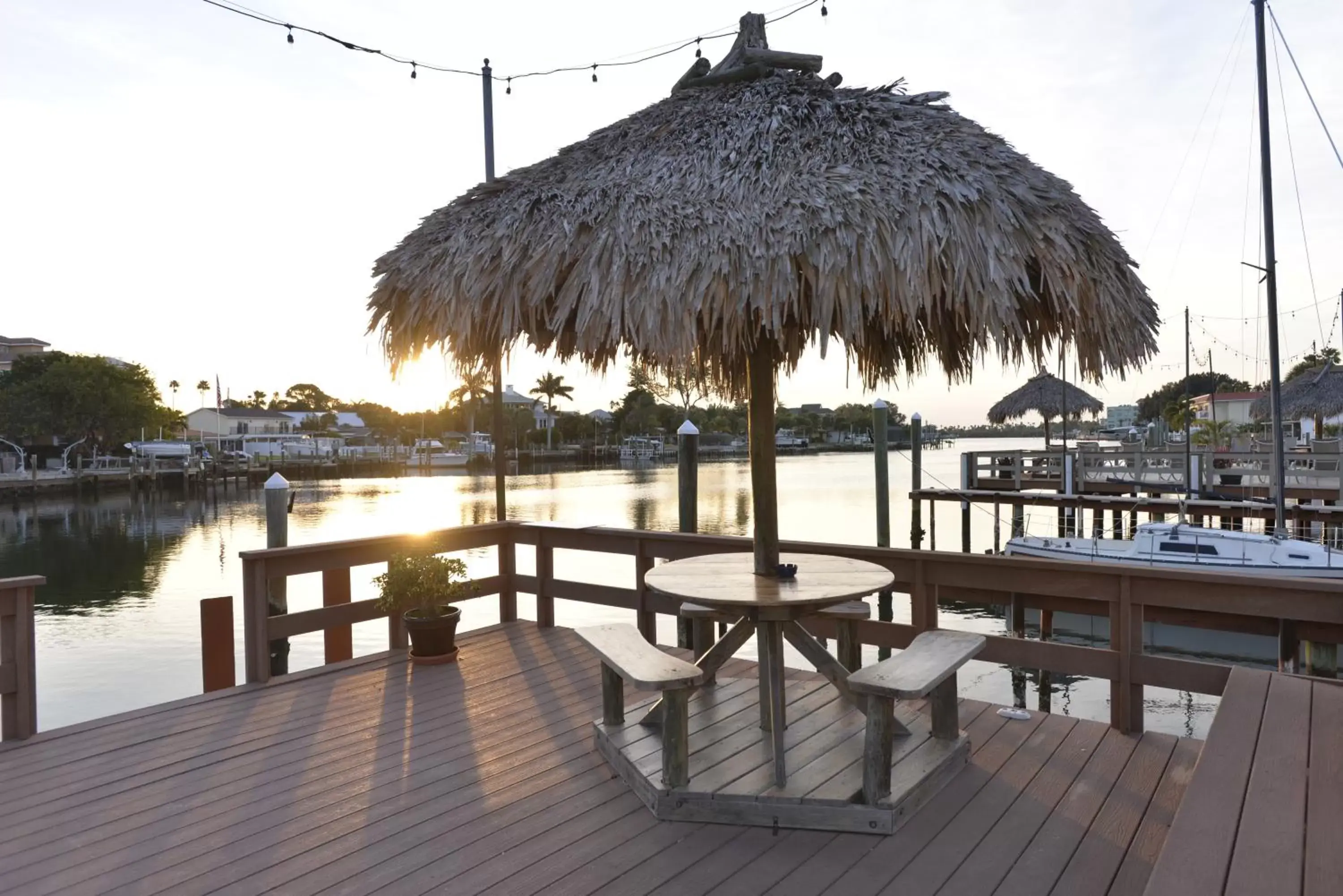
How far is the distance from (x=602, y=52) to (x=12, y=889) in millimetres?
7303

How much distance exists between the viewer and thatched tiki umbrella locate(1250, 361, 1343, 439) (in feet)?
68.7

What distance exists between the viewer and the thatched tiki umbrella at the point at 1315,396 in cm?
2095

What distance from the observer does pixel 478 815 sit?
2.74 metres

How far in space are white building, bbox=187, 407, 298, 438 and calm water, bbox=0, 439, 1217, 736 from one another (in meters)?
39.2

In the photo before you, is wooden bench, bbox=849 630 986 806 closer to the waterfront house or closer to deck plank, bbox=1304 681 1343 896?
deck plank, bbox=1304 681 1343 896

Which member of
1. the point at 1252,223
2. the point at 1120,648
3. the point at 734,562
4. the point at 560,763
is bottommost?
the point at 560,763

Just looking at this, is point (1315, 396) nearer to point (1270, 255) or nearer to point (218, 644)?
point (1270, 255)

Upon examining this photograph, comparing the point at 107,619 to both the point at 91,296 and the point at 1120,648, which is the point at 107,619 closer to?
the point at 91,296

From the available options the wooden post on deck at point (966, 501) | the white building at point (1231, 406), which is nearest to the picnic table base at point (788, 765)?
the wooden post on deck at point (966, 501)

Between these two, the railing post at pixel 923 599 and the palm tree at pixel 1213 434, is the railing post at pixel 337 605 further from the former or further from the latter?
the palm tree at pixel 1213 434

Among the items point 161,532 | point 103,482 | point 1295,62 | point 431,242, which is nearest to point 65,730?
point 431,242

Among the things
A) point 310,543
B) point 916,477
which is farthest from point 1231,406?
point 310,543

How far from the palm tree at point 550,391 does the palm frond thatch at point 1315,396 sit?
56.8 m

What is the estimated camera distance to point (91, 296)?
53.7 ft
